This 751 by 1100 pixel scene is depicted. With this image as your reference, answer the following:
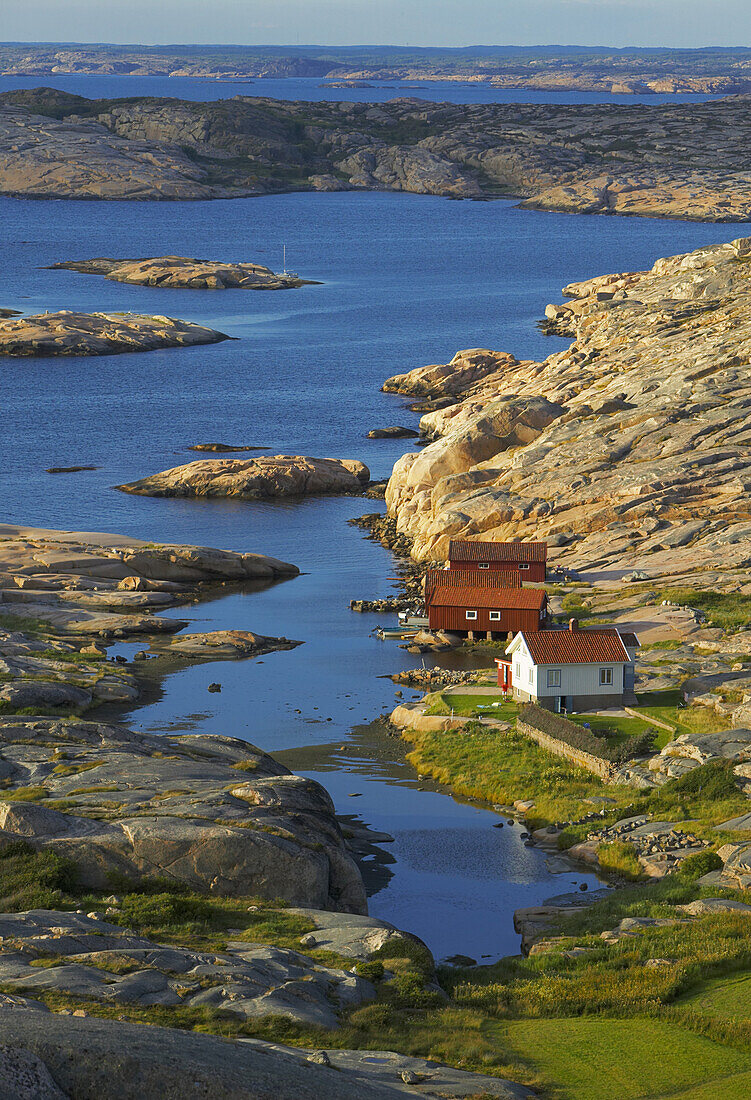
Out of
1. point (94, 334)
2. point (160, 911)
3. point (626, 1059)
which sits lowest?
point (160, 911)

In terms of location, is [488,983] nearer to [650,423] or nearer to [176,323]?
[650,423]

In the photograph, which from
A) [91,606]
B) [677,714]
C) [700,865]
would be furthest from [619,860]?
[91,606]

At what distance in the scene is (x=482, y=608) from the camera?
72.8 m

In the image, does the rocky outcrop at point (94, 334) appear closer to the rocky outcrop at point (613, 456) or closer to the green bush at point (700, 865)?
the rocky outcrop at point (613, 456)

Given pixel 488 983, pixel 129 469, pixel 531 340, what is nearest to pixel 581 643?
pixel 488 983

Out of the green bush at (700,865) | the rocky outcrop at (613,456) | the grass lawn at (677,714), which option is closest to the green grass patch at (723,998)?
the green bush at (700,865)

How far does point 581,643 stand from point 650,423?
44.0 metres

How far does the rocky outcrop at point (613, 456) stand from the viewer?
8300 cm

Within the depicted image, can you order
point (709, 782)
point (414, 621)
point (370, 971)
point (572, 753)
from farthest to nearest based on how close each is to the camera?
point (414, 621)
point (572, 753)
point (709, 782)
point (370, 971)

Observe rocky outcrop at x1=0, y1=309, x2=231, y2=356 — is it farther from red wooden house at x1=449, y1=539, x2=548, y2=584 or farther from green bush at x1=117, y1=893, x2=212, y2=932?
green bush at x1=117, y1=893, x2=212, y2=932

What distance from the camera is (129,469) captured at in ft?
382

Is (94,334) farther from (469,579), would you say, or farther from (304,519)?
(469,579)

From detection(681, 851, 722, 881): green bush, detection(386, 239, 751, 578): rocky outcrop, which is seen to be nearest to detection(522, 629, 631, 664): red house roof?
detection(681, 851, 722, 881): green bush

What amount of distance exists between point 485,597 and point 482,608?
0.69 metres
